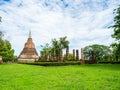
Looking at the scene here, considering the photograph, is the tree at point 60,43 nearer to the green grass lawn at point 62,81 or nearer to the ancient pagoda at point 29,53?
the ancient pagoda at point 29,53

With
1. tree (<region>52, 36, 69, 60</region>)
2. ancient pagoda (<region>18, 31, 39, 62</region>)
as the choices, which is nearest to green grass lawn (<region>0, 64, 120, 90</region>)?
tree (<region>52, 36, 69, 60</region>)

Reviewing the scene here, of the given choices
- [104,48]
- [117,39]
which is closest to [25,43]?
[104,48]

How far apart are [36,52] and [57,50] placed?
26.2 meters

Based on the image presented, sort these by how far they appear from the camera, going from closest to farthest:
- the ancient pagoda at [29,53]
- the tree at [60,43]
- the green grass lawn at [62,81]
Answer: the green grass lawn at [62,81], the tree at [60,43], the ancient pagoda at [29,53]

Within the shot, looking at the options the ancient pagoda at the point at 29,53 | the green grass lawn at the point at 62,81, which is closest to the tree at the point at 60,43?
the ancient pagoda at the point at 29,53

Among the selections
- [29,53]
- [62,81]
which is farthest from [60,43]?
[62,81]

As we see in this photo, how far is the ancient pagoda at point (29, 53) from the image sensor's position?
8619 centimetres

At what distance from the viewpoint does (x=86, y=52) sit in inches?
3912

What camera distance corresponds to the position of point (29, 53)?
88438 mm

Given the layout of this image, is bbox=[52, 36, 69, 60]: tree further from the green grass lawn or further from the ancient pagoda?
the green grass lawn

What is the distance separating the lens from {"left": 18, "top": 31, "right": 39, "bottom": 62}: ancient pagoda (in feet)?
283

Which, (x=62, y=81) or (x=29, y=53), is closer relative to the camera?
(x=62, y=81)

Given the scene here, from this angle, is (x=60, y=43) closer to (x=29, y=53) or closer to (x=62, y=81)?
(x=29, y=53)

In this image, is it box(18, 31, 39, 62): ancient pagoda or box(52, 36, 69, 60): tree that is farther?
box(18, 31, 39, 62): ancient pagoda
